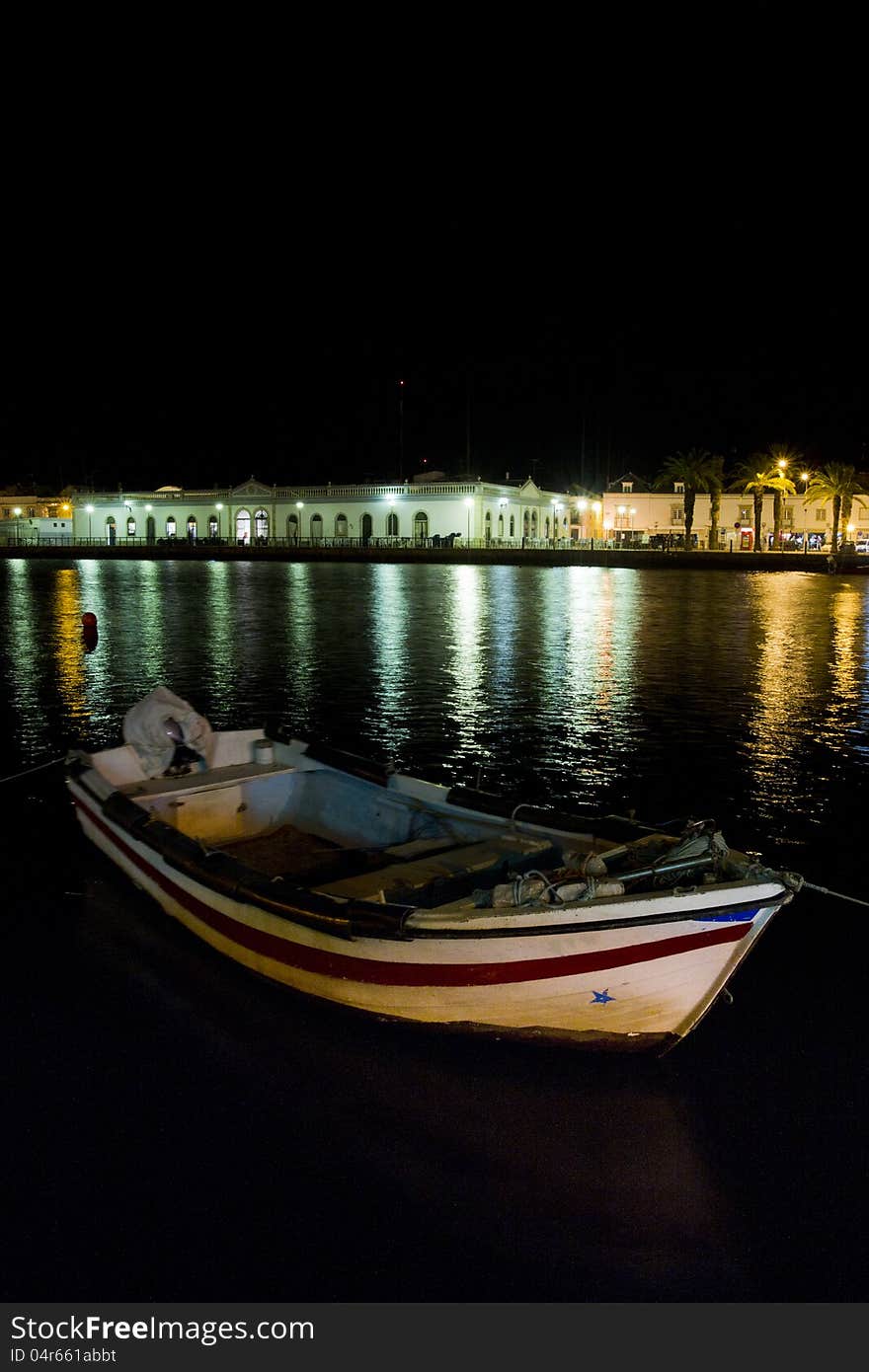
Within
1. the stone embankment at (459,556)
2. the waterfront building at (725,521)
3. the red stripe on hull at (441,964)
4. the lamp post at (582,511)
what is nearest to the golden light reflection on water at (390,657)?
the red stripe on hull at (441,964)

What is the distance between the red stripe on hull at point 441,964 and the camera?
5.66 metres

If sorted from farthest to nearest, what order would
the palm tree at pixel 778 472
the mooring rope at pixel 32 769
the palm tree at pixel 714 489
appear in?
the palm tree at pixel 778 472 < the palm tree at pixel 714 489 < the mooring rope at pixel 32 769

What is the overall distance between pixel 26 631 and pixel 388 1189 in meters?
26.3

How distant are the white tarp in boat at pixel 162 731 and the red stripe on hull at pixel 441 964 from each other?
8.41ft

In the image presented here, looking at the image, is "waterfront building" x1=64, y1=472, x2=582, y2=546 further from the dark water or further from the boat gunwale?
the boat gunwale

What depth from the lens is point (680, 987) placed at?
5895mm

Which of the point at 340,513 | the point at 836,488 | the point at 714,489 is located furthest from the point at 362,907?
the point at 340,513

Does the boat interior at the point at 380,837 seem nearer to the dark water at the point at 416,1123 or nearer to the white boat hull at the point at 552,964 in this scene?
the white boat hull at the point at 552,964

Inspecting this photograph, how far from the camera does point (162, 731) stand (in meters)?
9.97

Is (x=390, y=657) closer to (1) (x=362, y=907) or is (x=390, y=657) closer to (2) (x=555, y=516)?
(1) (x=362, y=907)

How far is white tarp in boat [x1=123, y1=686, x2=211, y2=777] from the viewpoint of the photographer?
32.7ft

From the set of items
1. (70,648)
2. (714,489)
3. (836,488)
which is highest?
(714,489)

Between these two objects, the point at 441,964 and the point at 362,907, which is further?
the point at 362,907

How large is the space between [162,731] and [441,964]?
195 inches
